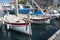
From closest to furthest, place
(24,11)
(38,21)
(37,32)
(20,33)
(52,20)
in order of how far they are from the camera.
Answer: (20,33) → (37,32) → (38,21) → (52,20) → (24,11)

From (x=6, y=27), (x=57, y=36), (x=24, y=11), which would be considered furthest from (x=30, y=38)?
(x=24, y=11)

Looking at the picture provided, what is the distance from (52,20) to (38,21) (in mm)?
6782

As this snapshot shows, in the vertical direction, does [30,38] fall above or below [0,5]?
below

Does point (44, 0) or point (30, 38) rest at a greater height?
point (44, 0)

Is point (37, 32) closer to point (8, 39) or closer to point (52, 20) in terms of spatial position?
point (8, 39)

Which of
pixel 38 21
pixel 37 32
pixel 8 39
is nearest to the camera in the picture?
pixel 8 39

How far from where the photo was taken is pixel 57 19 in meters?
47.9

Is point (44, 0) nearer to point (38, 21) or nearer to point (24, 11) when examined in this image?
point (24, 11)

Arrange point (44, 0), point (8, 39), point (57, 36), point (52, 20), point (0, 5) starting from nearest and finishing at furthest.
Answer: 1. point (57, 36)
2. point (8, 39)
3. point (52, 20)
4. point (0, 5)
5. point (44, 0)

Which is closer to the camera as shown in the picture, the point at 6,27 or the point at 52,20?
the point at 6,27

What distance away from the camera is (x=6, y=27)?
34656 mm

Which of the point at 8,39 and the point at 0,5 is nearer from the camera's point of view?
the point at 8,39

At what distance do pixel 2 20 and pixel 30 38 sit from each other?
7318 millimetres

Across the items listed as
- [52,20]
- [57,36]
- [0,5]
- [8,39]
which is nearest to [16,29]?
[8,39]
